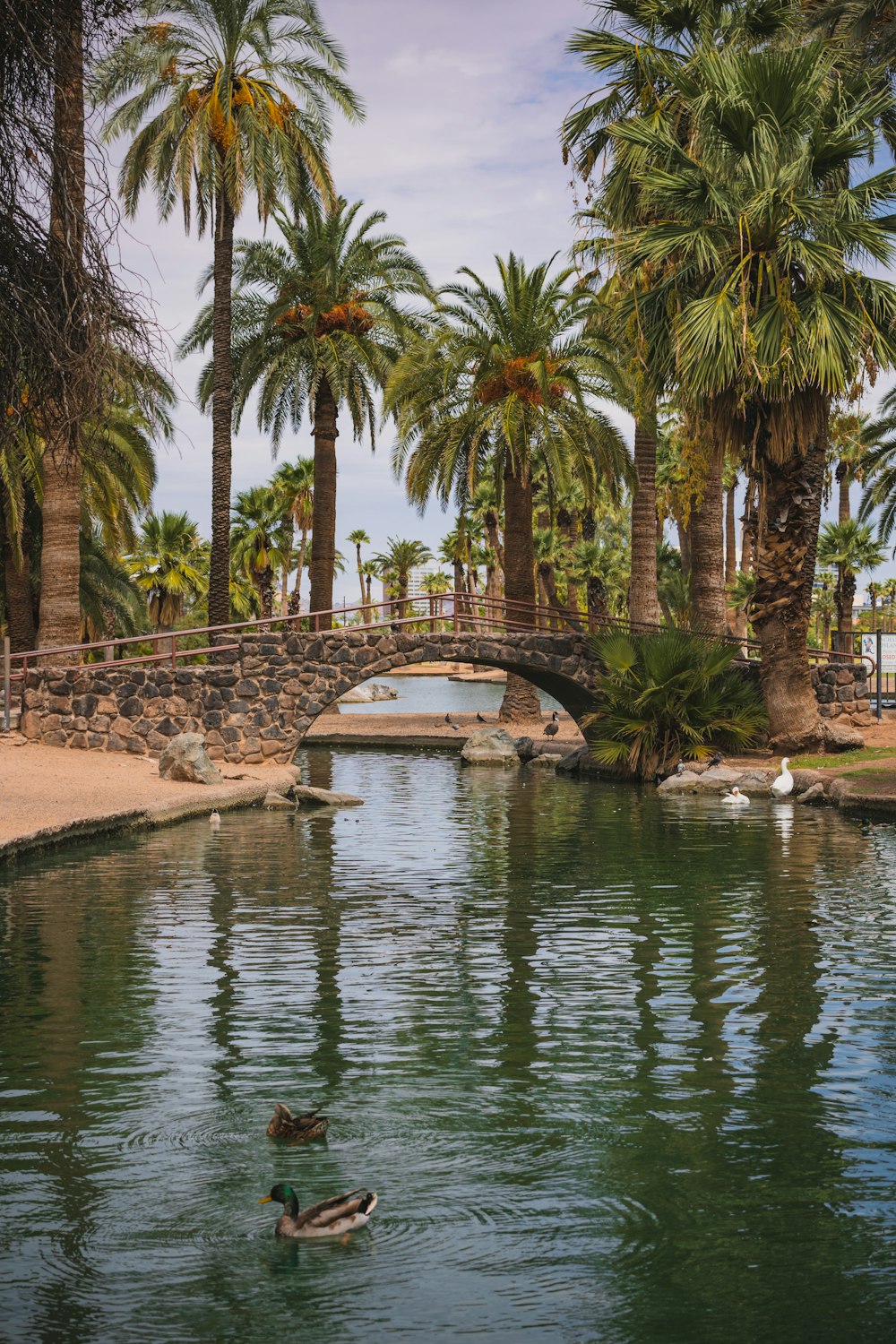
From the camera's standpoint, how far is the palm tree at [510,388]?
3512cm

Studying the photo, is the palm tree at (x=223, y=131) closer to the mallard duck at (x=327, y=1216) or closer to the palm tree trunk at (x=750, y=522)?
the palm tree trunk at (x=750, y=522)

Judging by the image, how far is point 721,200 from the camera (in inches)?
948

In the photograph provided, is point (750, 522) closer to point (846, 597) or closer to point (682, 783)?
point (682, 783)

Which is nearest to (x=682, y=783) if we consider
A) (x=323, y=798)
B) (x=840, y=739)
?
(x=840, y=739)

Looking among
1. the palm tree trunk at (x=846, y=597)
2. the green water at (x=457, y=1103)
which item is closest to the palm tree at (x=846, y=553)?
the palm tree trunk at (x=846, y=597)

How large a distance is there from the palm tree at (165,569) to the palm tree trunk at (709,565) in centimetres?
3802

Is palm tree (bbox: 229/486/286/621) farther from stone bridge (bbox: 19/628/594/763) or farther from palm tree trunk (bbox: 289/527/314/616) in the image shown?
stone bridge (bbox: 19/628/594/763)

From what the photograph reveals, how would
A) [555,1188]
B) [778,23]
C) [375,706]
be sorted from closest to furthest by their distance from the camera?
[555,1188], [778,23], [375,706]

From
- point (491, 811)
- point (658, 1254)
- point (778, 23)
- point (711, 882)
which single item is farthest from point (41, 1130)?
point (778, 23)

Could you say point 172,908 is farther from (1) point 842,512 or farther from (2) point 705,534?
(1) point 842,512

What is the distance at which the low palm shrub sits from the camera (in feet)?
Answer: 90.5

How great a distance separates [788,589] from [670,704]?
3.11 m

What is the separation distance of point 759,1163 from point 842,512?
57.5 m

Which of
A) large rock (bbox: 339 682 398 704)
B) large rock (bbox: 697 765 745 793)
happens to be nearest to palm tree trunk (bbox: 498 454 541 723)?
large rock (bbox: 697 765 745 793)
